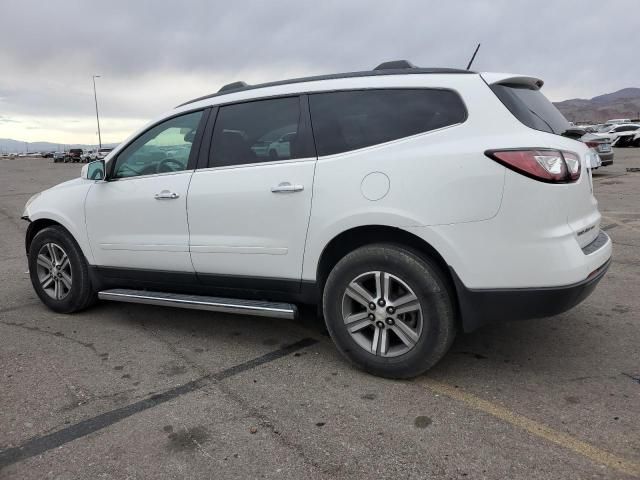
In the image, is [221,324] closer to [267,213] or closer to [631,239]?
[267,213]

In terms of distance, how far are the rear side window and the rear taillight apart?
37 cm

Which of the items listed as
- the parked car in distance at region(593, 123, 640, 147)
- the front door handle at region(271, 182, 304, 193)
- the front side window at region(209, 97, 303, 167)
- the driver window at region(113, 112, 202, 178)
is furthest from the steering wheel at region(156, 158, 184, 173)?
the parked car in distance at region(593, 123, 640, 147)

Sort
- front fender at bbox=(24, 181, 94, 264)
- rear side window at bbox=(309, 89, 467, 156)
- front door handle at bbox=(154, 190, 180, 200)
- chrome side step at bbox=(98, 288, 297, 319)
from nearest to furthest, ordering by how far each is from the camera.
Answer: rear side window at bbox=(309, 89, 467, 156), chrome side step at bbox=(98, 288, 297, 319), front door handle at bbox=(154, 190, 180, 200), front fender at bbox=(24, 181, 94, 264)

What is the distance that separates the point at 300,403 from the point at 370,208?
120cm

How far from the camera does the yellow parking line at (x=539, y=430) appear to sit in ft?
7.97

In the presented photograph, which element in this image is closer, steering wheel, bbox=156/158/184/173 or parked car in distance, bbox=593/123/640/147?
steering wheel, bbox=156/158/184/173

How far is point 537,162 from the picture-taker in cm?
286

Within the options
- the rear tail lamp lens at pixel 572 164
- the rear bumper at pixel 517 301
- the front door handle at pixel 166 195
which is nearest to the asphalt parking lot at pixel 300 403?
the rear bumper at pixel 517 301

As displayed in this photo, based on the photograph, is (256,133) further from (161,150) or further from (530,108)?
(530,108)

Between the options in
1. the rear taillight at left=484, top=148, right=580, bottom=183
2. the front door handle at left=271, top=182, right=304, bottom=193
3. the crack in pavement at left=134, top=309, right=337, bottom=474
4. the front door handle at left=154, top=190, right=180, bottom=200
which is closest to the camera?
the crack in pavement at left=134, top=309, right=337, bottom=474

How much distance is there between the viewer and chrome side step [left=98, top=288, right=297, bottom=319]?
3.61 metres

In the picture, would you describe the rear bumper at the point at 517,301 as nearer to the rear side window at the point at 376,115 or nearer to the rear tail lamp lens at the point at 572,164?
A: the rear tail lamp lens at the point at 572,164

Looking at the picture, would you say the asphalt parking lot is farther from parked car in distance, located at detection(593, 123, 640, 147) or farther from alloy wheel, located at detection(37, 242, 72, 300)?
parked car in distance, located at detection(593, 123, 640, 147)

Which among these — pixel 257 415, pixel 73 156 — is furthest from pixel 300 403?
pixel 73 156
